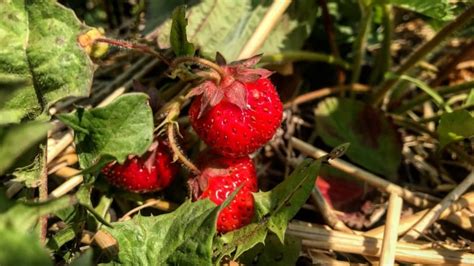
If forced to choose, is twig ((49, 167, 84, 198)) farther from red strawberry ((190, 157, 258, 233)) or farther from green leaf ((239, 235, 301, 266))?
green leaf ((239, 235, 301, 266))

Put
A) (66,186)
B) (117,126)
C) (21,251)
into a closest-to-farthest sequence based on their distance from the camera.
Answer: (21,251)
(117,126)
(66,186)

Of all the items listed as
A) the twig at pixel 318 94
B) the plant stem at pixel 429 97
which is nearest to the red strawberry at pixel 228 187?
the twig at pixel 318 94

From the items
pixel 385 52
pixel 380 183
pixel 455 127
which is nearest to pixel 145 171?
pixel 380 183

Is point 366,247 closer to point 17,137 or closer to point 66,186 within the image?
point 66,186

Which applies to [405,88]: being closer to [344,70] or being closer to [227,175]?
[344,70]

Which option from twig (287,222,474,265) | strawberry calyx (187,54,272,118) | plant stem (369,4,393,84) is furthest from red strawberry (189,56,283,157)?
plant stem (369,4,393,84)

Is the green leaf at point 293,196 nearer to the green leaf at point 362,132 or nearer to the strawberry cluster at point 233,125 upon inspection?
the strawberry cluster at point 233,125

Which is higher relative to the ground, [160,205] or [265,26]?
[265,26]
